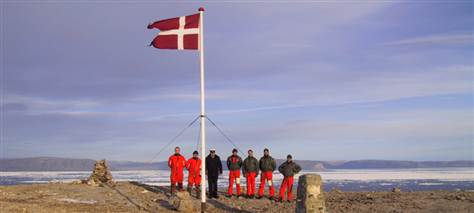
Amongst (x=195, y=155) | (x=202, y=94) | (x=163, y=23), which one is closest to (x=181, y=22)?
(x=163, y=23)

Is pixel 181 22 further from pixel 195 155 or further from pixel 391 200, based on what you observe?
pixel 391 200

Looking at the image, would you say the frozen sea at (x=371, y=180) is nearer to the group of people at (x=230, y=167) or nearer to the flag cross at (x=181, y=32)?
the group of people at (x=230, y=167)

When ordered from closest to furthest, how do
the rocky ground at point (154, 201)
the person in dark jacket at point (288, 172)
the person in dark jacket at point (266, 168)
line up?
the rocky ground at point (154, 201)
the person in dark jacket at point (288, 172)
the person in dark jacket at point (266, 168)

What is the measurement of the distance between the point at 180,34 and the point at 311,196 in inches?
248

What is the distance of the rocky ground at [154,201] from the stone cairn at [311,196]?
272 centimetres

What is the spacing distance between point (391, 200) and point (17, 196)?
1375cm

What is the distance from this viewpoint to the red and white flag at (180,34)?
1691cm

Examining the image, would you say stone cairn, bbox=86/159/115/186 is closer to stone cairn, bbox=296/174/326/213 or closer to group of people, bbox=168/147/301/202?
group of people, bbox=168/147/301/202

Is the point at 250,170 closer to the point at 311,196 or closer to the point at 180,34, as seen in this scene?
the point at 311,196

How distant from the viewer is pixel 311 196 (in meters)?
15.6

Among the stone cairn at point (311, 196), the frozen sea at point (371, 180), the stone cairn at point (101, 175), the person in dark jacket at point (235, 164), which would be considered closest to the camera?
the stone cairn at point (311, 196)

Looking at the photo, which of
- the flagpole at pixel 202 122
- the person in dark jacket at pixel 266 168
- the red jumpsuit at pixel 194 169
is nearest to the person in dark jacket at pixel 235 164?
the person in dark jacket at pixel 266 168

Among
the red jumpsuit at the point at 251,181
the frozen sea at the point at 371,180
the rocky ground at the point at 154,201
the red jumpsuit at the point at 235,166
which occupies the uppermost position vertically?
the red jumpsuit at the point at 235,166

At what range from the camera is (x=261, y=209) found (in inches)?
750
